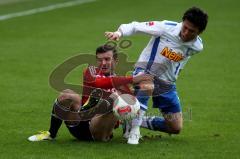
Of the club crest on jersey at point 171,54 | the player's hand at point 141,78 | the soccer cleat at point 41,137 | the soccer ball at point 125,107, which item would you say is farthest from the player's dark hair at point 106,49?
the soccer cleat at point 41,137

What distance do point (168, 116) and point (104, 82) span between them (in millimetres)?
1258

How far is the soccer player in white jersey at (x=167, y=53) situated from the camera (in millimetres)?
8375

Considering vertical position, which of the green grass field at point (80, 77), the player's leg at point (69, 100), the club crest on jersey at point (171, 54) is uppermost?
the club crest on jersey at point (171, 54)

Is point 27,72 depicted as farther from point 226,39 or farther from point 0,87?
point 226,39

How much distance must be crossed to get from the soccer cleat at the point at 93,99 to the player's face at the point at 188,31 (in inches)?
46.1

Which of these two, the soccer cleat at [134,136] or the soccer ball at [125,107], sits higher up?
the soccer ball at [125,107]

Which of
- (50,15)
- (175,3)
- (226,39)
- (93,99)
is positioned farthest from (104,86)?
(175,3)

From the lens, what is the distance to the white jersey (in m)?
8.59

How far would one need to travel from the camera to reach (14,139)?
28.4ft

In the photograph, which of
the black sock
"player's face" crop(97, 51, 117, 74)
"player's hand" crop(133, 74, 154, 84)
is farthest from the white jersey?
Result: the black sock

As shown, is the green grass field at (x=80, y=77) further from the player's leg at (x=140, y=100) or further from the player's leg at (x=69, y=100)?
the player's leg at (x=69, y=100)

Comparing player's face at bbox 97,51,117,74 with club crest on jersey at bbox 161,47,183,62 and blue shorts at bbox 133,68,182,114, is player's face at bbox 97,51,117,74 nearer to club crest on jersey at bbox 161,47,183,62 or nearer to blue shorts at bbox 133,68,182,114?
blue shorts at bbox 133,68,182,114

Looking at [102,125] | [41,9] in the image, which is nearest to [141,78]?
[102,125]

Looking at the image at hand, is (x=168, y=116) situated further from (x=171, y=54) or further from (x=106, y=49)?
(x=106, y=49)
